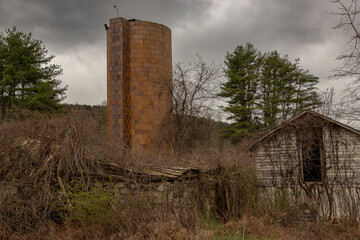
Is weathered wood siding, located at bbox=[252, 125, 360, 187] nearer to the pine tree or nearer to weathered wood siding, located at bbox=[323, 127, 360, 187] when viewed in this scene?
weathered wood siding, located at bbox=[323, 127, 360, 187]

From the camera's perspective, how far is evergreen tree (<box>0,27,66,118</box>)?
2450cm

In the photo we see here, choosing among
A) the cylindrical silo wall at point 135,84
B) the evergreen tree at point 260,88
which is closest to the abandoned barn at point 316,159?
the cylindrical silo wall at point 135,84

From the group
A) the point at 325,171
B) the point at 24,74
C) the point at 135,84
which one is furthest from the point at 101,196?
the point at 24,74

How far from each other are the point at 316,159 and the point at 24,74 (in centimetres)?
2106

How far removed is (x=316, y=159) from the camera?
496 inches

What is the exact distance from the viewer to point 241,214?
10.1 metres

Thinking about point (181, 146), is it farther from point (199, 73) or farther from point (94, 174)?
point (94, 174)

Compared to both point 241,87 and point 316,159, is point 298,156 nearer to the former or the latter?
point 316,159

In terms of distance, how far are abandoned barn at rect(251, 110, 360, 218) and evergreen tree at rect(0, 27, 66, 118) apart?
1668 cm

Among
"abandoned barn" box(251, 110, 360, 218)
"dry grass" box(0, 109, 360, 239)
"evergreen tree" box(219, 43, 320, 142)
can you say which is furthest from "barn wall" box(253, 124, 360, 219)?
"evergreen tree" box(219, 43, 320, 142)

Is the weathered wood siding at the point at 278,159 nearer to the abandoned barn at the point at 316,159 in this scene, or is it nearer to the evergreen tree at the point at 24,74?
the abandoned barn at the point at 316,159

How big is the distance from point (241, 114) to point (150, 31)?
45.1ft

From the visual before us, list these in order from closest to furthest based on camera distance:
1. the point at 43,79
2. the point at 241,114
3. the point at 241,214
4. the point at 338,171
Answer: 1. the point at 241,214
2. the point at 338,171
3. the point at 43,79
4. the point at 241,114

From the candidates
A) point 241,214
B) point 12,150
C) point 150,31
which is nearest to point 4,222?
point 12,150
